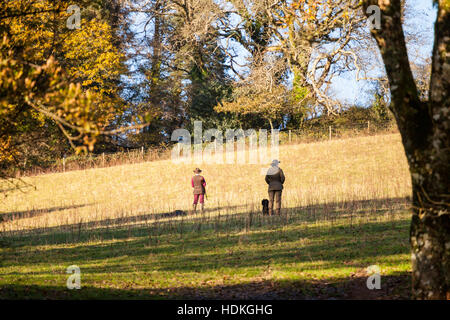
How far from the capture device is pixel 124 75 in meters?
44.4

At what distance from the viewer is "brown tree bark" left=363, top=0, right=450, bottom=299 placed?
19.6 ft

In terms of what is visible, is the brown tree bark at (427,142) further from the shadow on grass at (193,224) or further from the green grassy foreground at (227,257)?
the shadow on grass at (193,224)

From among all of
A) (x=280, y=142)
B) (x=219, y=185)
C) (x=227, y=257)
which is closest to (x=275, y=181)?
(x=227, y=257)

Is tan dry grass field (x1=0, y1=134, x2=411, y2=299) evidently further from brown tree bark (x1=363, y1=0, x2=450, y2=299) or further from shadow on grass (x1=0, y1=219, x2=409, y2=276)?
brown tree bark (x1=363, y1=0, x2=450, y2=299)

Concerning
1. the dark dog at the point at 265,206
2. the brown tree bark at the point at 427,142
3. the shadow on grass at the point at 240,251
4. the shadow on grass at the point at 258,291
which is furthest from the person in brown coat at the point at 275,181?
the brown tree bark at the point at 427,142

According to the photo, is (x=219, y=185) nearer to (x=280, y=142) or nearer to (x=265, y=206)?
(x=280, y=142)

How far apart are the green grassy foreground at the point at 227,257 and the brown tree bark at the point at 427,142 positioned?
1244 mm

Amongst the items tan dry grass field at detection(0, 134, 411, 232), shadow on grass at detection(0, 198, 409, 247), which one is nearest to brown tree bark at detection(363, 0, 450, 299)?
shadow on grass at detection(0, 198, 409, 247)

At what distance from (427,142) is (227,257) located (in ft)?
19.7

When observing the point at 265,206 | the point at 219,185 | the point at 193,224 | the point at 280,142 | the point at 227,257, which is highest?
the point at 280,142

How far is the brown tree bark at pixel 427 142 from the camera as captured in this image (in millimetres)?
5988

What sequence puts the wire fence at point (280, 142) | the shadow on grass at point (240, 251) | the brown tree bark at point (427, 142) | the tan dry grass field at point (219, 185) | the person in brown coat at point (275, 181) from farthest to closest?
the wire fence at point (280, 142)
the tan dry grass field at point (219, 185)
the person in brown coat at point (275, 181)
the shadow on grass at point (240, 251)
the brown tree bark at point (427, 142)

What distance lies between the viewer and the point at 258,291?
8.17 meters

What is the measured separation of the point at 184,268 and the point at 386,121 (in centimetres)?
2950
